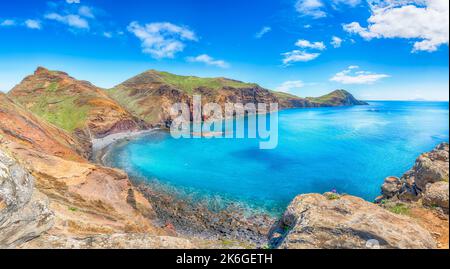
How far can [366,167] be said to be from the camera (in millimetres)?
58406

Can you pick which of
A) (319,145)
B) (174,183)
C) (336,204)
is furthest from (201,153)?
(336,204)

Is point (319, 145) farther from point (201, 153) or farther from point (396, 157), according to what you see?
point (201, 153)

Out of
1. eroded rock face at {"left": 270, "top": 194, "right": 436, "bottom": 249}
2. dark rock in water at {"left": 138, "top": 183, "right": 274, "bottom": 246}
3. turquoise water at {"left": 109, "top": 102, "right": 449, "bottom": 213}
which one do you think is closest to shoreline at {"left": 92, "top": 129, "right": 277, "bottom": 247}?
dark rock in water at {"left": 138, "top": 183, "right": 274, "bottom": 246}

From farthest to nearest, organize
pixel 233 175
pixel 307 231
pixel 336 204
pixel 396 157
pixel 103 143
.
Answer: pixel 103 143, pixel 396 157, pixel 233 175, pixel 336 204, pixel 307 231

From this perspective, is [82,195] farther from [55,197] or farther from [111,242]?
[111,242]

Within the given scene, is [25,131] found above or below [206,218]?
above

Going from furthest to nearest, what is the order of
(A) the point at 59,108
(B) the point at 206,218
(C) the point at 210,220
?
(A) the point at 59,108, (B) the point at 206,218, (C) the point at 210,220

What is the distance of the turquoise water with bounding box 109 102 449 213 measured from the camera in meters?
44.5

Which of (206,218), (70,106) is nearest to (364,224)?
(206,218)

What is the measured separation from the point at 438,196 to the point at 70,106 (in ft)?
356

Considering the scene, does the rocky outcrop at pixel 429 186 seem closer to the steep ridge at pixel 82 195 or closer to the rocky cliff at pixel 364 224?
the rocky cliff at pixel 364 224

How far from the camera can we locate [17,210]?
39.8 ft

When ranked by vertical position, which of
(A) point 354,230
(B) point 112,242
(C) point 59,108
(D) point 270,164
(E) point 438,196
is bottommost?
(D) point 270,164
